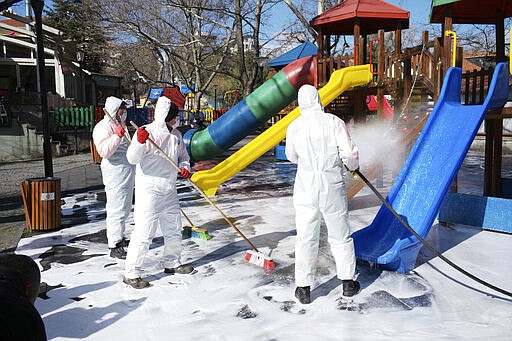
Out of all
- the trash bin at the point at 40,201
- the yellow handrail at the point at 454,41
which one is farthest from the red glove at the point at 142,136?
the yellow handrail at the point at 454,41

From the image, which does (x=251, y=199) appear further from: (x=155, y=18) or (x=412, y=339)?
(x=155, y=18)

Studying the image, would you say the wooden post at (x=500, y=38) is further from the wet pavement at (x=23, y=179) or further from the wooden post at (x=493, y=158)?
the wet pavement at (x=23, y=179)

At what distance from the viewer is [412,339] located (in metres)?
3.56

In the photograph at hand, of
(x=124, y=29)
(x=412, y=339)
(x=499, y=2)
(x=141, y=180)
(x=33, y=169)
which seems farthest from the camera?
(x=124, y=29)

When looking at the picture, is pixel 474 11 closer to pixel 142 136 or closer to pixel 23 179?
pixel 142 136

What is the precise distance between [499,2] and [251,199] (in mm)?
5829

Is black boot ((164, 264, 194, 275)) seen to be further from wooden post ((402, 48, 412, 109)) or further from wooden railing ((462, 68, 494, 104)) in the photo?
wooden railing ((462, 68, 494, 104))

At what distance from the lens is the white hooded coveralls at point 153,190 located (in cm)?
461

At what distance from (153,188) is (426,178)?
318 cm

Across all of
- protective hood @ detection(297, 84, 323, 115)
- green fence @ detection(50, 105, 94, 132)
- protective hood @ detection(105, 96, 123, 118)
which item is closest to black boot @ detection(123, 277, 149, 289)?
protective hood @ detection(105, 96, 123, 118)

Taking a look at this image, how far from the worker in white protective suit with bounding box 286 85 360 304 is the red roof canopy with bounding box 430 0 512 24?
4710mm

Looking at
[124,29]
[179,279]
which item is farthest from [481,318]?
[124,29]

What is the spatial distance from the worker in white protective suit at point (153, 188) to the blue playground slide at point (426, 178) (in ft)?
6.93

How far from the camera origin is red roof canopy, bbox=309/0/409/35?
33.0 feet
